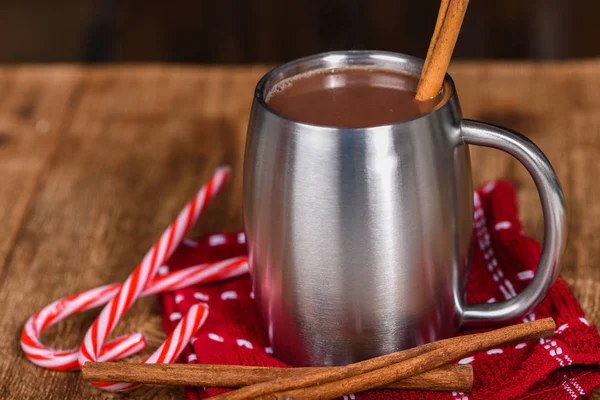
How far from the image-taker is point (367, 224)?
0.58 metres

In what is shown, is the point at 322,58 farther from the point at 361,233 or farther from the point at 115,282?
the point at 115,282

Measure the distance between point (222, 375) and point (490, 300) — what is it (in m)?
0.25

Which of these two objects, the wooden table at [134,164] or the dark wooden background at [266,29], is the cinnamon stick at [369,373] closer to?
the wooden table at [134,164]

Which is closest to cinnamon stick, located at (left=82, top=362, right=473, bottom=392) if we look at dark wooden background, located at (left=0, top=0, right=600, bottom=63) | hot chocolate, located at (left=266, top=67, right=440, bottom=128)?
hot chocolate, located at (left=266, top=67, right=440, bottom=128)

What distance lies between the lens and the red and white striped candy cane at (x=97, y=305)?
0.67 metres

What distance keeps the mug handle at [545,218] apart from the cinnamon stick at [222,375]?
3.0 inches

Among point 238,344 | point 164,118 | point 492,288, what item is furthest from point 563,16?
point 238,344

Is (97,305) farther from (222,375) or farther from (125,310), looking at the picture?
(222,375)

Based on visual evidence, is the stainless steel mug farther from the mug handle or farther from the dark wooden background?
the dark wooden background

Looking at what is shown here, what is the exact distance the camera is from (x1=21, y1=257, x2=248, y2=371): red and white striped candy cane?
0.67m

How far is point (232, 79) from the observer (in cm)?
114

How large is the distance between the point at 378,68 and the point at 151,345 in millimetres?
294

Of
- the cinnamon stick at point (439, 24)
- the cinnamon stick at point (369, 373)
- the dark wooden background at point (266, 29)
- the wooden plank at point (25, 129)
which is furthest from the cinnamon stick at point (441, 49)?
the dark wooden background at point (266, 29)

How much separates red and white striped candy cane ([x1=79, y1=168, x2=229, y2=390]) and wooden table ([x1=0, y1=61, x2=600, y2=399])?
0.03 meters
